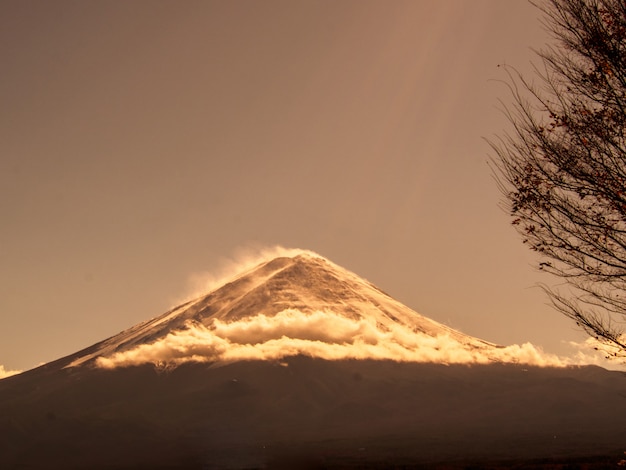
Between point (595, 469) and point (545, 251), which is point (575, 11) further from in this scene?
point (595, 469)

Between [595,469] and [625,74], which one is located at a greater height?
[625,74]

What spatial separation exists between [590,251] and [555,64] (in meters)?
4.91

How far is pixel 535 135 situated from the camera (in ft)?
55.0

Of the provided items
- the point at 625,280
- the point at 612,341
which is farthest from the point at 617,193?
the point at 612,341

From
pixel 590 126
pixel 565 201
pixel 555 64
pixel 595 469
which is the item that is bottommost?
pixel 595 469

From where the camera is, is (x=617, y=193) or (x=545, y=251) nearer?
(x=617, y=193)

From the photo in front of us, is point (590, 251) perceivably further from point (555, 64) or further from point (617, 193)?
point (555, 64)

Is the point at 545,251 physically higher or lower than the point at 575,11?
lower

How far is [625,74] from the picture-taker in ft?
49.3

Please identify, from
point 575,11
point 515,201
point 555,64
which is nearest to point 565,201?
point 515,201

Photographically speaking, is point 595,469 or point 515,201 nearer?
point 515,201

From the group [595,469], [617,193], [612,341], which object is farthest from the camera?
[595,469]

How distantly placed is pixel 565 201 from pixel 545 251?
1.35m

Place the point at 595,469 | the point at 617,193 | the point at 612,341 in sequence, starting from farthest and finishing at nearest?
the point at 595,469 → the point at 612,341 → the point at 617,193
